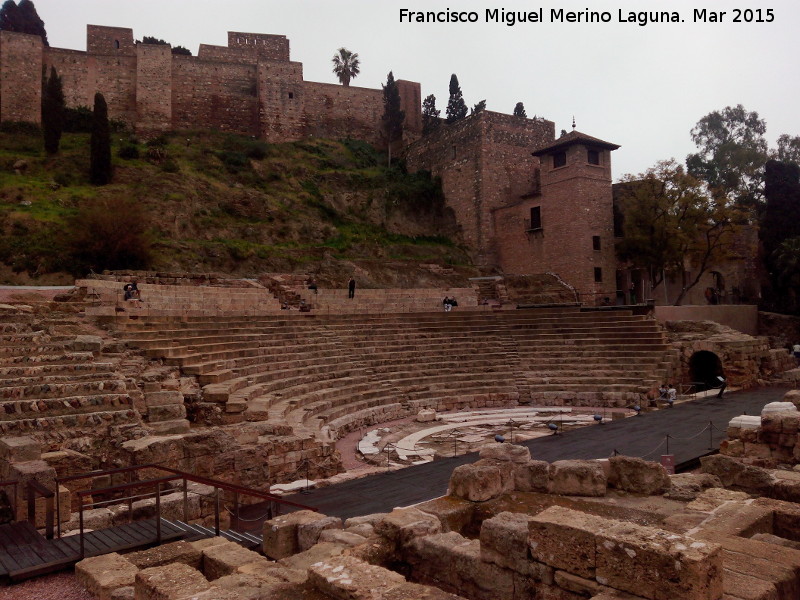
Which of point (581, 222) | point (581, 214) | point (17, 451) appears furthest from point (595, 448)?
point (581, 214)

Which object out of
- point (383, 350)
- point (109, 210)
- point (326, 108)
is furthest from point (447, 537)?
point (326, 108)

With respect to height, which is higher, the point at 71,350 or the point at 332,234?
the point at 332,234

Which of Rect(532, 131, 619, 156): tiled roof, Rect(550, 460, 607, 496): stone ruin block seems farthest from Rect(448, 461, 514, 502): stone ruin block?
Rect(532, 131, 619, 156): tiled roof

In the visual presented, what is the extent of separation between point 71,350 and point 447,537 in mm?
8298

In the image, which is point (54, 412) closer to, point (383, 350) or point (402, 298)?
point (383, 350)

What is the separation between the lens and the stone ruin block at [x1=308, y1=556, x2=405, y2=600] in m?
3.48

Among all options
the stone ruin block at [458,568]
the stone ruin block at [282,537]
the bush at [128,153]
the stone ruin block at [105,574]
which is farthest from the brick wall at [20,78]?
the stone ruin block at [458,568]

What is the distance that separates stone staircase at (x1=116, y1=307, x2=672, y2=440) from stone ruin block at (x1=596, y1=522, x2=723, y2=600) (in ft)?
24.1

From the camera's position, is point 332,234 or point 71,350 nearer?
point 71,350

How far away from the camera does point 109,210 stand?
22.2m

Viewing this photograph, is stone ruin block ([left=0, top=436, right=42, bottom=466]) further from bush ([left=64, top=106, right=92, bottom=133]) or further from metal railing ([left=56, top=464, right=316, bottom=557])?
bush ([left=64, top=106, right=92, bottom=133])

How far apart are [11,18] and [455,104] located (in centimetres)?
3197

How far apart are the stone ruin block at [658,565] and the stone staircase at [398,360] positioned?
7.34 meters

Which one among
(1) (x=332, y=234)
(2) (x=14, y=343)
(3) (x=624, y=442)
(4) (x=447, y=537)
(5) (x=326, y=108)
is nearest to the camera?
(4) (x=447, y=537)
